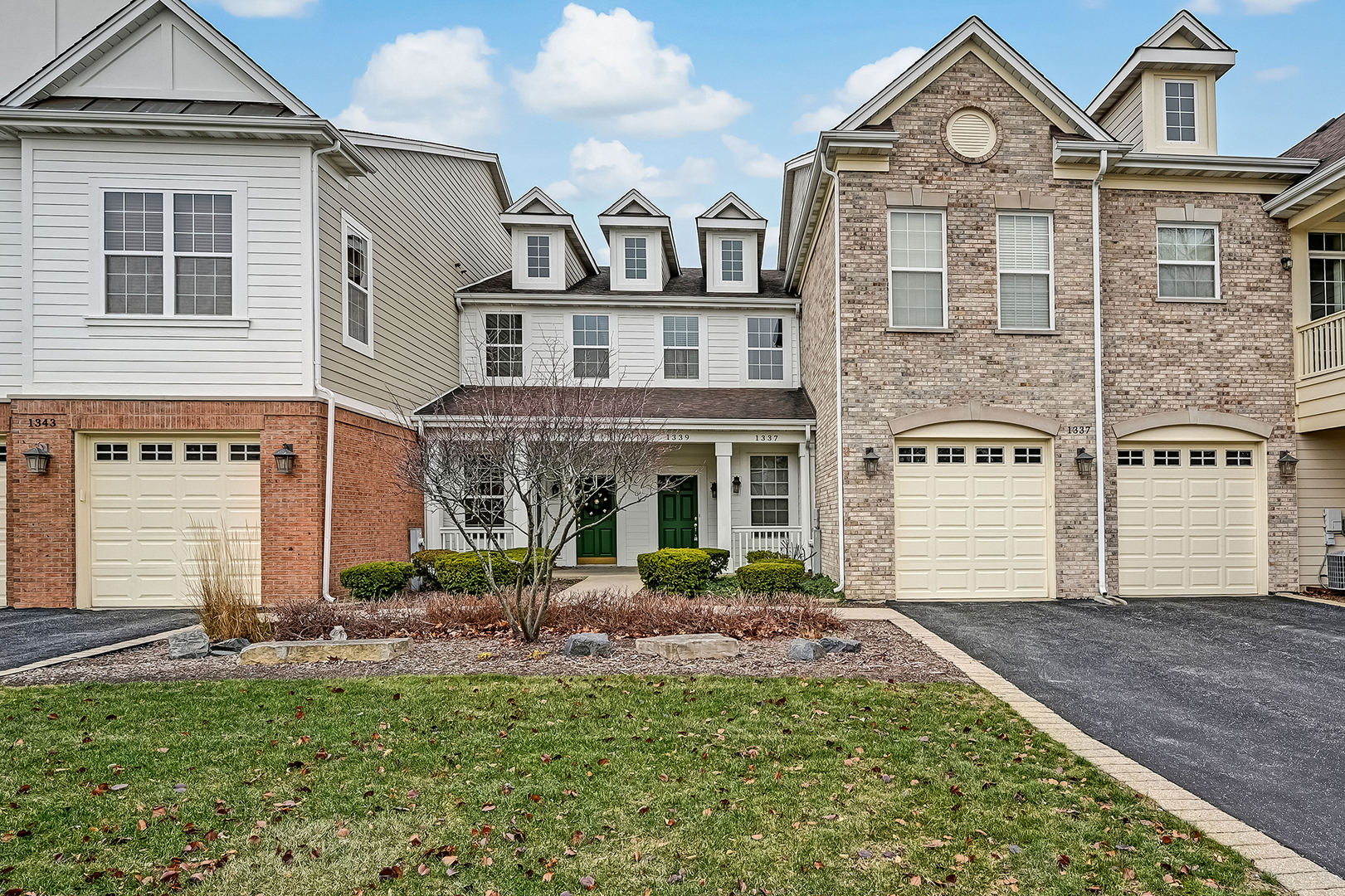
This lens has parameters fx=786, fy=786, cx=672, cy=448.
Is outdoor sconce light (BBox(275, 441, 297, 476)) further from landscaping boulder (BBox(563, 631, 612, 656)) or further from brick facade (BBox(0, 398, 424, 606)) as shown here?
landscaping boulder (BBox(563, 631, 612, 656))

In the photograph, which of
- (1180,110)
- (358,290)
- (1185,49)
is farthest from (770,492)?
(1185,49)

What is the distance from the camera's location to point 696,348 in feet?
59.1

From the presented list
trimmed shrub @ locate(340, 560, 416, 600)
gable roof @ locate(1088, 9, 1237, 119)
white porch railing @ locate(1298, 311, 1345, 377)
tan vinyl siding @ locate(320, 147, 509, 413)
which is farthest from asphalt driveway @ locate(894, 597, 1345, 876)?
tan vinyl siding @ locate(320, 147, 509, 413)

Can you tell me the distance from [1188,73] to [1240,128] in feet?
6.88

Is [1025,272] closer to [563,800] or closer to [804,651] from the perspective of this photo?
[804,651]

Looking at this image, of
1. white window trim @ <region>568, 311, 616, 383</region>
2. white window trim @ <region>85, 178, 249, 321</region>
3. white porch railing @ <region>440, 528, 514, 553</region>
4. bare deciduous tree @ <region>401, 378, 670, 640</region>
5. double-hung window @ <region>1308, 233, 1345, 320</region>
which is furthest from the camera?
white window trim @ <region>568, 311, 616, 383</region>

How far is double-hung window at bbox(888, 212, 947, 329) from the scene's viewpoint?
12.6 metres

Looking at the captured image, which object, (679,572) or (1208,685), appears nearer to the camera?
(1208,685)

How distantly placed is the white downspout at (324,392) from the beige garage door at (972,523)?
8692mm

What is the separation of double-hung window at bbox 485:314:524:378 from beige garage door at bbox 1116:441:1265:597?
12.1 m

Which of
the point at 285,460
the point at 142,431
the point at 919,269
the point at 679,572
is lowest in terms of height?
the point at 679,572

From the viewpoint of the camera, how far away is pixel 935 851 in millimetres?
3922

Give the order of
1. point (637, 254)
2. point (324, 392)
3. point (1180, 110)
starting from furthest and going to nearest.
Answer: point (637, 254)
point (1180, 110)
point (324, 392)

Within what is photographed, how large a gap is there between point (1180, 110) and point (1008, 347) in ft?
18.2
